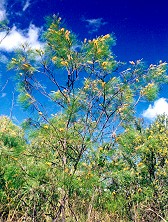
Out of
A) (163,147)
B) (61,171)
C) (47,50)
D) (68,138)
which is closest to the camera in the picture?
(61,171)

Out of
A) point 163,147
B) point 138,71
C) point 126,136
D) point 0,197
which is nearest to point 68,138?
point 126,136

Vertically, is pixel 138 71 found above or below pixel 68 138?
above

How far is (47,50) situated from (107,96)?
1505mm

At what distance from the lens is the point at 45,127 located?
5.98 metres

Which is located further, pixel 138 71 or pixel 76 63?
pixel 138 71

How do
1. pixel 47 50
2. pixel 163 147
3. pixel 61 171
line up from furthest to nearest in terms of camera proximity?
pixel 163 147 < pixel 47 50 < pixel 61 171

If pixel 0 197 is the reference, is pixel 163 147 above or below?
above

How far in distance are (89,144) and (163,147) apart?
394 cm

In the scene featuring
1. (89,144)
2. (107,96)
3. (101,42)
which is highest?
(101,42)

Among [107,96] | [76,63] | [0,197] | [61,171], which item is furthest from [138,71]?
[0,197]

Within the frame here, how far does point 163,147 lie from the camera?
927 centimetres

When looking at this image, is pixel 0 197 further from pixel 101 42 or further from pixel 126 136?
pixel 101 42

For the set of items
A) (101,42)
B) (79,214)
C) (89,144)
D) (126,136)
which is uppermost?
(101,42)

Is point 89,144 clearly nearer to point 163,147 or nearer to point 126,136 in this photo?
point 126,136
